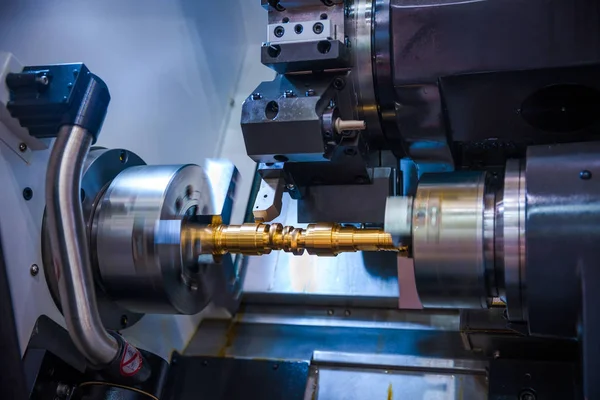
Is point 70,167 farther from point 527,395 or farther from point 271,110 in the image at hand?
point 527,395

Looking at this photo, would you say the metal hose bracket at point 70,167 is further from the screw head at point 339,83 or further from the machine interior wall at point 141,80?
the screw head at point 339,83

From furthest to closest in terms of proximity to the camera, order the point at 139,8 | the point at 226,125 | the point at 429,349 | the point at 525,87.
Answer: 1. the point at 226,125
2. the point at 139,8
3. the point at 429,349
4. the point at 525,87

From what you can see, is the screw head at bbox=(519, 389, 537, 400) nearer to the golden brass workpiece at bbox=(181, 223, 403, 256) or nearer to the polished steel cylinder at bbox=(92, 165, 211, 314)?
the golden brass workpiece at bbox=(181, 223, 403, 256)

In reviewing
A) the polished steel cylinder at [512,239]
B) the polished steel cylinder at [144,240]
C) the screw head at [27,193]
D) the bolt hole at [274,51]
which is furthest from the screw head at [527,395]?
the screw head at [27,193]

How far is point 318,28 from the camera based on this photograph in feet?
3.21

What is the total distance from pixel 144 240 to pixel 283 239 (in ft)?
0.68

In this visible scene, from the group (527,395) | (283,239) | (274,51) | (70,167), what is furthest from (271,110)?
(527,395)

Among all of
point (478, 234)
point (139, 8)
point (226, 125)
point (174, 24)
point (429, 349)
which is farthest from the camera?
point (226, 125)

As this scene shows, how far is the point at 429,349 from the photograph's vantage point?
3.68ft

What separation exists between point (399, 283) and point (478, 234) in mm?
419

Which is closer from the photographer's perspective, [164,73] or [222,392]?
[222,392]

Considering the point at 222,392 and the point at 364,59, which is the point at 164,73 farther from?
the point at 222,392

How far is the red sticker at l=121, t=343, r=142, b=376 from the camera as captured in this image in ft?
3.14

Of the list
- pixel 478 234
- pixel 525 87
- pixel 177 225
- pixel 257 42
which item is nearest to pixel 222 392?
pixel 177 225
